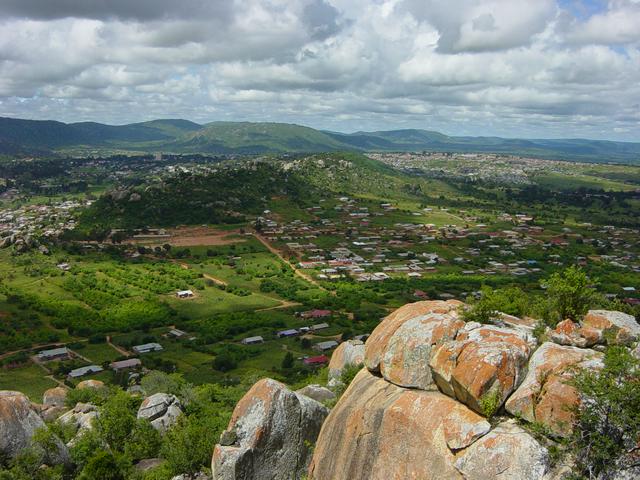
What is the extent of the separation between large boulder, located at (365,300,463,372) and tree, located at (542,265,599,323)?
17.0ft

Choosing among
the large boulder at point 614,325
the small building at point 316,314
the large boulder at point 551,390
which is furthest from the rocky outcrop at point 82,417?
the small building at point 316,314

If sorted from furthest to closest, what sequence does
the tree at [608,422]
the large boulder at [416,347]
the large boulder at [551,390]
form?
the large boulder at [416,347], the large boulder at [551,390], the tree at [608,422]

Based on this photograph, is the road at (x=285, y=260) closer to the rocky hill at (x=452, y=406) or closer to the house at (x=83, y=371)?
the house at (x=83, y=371)

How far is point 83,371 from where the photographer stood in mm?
79875

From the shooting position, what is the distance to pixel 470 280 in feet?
470

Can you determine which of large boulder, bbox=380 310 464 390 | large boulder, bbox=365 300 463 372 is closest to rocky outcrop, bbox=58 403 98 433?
large boulder, bbox=365 300 463 372

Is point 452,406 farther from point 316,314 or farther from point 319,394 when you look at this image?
point 316,314

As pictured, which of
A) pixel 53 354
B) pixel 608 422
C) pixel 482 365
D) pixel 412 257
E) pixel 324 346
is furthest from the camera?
pixel 412 257

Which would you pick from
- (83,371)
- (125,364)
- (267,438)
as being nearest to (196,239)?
(125,364)

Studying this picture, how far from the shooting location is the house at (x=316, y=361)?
266 feet

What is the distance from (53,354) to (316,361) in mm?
49959

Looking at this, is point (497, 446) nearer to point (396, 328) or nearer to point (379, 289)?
point (396, 328)

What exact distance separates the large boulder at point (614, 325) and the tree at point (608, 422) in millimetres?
4865

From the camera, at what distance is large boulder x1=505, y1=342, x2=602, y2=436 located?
17938 millimetres
